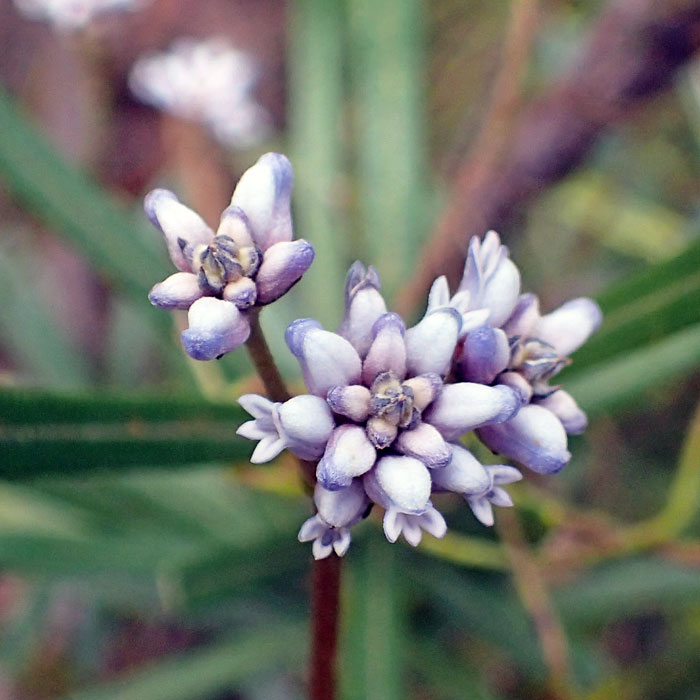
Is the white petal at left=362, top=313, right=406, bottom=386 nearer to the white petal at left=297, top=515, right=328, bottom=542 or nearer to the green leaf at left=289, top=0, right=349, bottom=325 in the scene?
the white petal at left=297, top=515, right=328, bottom=542

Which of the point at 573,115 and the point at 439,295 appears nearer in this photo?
the point at 439,295

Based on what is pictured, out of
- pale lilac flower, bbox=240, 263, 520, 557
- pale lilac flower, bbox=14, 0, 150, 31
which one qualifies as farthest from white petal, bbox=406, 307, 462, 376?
pale lilac flower, bbox=14, 0, 150, 31

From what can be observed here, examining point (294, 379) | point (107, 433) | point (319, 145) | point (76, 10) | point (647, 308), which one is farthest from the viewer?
point (319, 145)

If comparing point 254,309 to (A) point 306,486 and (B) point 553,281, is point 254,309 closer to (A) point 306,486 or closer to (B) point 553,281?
(A) point 306,486

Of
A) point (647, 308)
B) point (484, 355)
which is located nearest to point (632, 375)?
point (647, 308)

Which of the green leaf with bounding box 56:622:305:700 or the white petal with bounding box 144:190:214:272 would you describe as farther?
the green leaf with bounding box 56:622:305:700

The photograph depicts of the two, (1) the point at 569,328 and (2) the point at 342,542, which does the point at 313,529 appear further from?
(1) the point at 569,328

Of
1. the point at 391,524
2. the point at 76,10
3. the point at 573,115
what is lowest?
the point at 391,524
